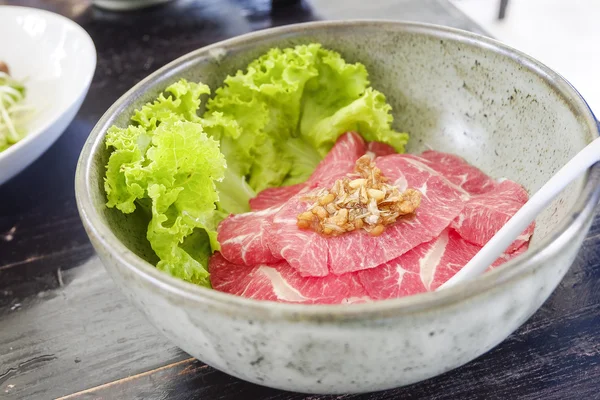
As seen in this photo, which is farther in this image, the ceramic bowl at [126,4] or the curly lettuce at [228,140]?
the ceramic bowl at [126,4]

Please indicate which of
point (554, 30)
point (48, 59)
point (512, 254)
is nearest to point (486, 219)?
point (512, 254)

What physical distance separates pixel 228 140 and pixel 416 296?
3.42 feet

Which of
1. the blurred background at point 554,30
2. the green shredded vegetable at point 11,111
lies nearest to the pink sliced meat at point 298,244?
the green shredded vegetable at point 11,111

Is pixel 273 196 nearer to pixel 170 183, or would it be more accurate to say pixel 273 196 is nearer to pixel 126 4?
pixel 170 183

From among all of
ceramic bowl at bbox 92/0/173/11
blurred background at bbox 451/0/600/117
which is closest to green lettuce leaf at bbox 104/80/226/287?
ceramic bowl at bbox 92/0/173/11

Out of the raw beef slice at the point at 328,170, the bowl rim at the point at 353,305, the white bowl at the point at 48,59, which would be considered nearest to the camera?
the bowl rim at the point at 353,305

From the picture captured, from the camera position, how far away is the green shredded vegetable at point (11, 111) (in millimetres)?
2273

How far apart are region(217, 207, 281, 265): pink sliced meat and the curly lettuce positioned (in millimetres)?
42

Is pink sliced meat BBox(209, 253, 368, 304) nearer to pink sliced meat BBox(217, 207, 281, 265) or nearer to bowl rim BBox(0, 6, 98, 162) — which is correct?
pink sliced meat BBox(217, 207, 281, 265)

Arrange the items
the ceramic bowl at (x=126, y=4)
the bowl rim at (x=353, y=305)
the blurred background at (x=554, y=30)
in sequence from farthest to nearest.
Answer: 1. the blurred background at (x=554, y=30)
2. the ceramic bowl at (x=126, y=4)
3. the bowl rim at (x=353, y=305)

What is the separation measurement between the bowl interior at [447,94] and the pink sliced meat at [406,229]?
0.78 ft

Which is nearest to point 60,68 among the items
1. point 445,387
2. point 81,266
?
point 81,266

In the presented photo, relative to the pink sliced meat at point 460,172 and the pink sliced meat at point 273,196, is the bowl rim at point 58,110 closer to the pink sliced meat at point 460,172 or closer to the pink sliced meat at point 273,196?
the pink sliced meat at point 273,196

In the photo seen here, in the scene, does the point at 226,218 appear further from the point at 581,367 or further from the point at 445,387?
the point at 581,367
